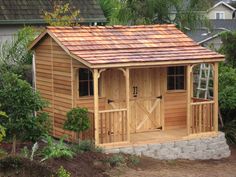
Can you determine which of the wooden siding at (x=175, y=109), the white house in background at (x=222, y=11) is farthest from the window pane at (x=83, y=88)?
the white house in background at (x=222, y=11)

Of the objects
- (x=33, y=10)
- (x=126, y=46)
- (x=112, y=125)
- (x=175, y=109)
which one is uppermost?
(x=33, y=10)

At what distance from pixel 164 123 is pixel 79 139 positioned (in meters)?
3.25

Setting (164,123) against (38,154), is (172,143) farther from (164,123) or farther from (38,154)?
(38,154)

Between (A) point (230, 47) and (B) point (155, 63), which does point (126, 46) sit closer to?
(B) point (155, 63)

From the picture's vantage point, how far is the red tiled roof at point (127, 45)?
16.4 meters

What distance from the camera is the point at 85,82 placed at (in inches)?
680

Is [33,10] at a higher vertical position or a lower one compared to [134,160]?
higher

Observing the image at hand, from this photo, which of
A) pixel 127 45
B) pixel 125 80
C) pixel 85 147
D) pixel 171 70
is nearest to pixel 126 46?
pixel 127 45

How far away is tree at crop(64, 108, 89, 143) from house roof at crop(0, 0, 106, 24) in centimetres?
916

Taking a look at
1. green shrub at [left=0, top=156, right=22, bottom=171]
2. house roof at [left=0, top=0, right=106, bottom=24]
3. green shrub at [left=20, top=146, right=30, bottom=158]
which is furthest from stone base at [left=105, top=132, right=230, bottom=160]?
house roof at [left=0, top=0, right=106, bottom=24]

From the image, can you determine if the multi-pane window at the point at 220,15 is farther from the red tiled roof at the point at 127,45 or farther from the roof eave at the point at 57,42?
the roof eave at the point at 57,42

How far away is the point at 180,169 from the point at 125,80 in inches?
112

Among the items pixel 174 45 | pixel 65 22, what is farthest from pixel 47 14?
pixel 174 45

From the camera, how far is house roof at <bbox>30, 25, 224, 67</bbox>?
→ 16297 mm
